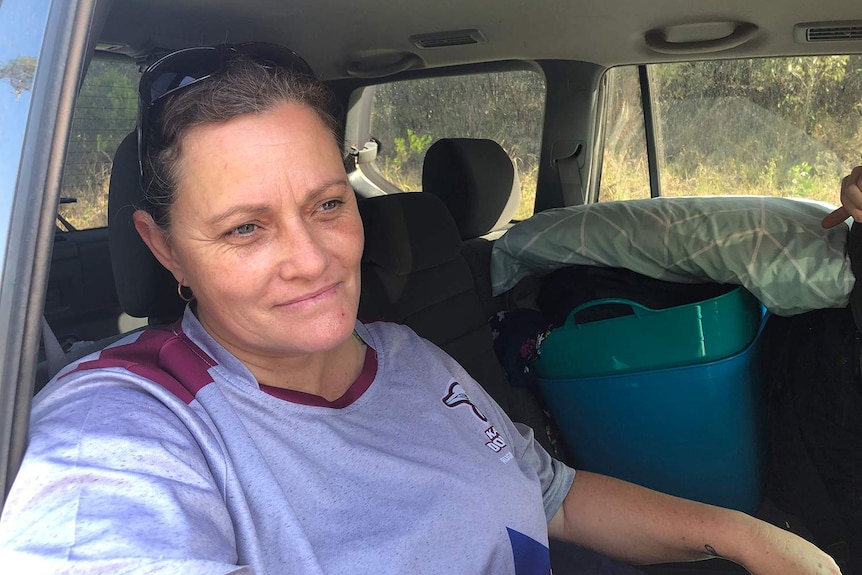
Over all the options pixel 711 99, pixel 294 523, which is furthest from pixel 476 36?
pixel 294 523

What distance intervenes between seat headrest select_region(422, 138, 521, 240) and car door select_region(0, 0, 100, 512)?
4.66 feet

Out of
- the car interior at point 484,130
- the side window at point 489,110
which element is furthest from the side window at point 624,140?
the side window at point 489,110

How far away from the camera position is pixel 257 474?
33.8 inches

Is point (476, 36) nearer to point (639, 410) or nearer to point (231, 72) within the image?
point (639, 410)

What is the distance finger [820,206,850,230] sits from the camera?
164cm

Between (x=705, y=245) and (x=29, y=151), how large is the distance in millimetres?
1451

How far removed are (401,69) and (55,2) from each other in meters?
1.98

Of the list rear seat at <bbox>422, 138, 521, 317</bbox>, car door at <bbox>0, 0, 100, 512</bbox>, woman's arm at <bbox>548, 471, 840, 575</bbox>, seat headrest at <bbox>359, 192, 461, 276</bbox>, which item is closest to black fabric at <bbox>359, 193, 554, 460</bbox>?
seat headrest at <bbox>359, 192, 461, 276</bbox>

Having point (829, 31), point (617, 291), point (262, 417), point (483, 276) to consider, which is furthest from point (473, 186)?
point (262, 417)

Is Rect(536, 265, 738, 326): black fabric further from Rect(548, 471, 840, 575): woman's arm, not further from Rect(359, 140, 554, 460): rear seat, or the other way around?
Rect(548, 471, 840, 575): woman's arm

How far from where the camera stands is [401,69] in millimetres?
2658

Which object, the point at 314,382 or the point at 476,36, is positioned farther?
the point at 476,36

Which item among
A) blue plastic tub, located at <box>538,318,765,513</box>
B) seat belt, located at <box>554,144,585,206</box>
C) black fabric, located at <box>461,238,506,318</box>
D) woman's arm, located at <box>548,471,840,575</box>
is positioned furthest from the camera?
seat belt, located at <box>554,144,585,206</box>

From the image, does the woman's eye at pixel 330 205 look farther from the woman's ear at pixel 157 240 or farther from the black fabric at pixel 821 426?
the black fabric at pixel 821 426
